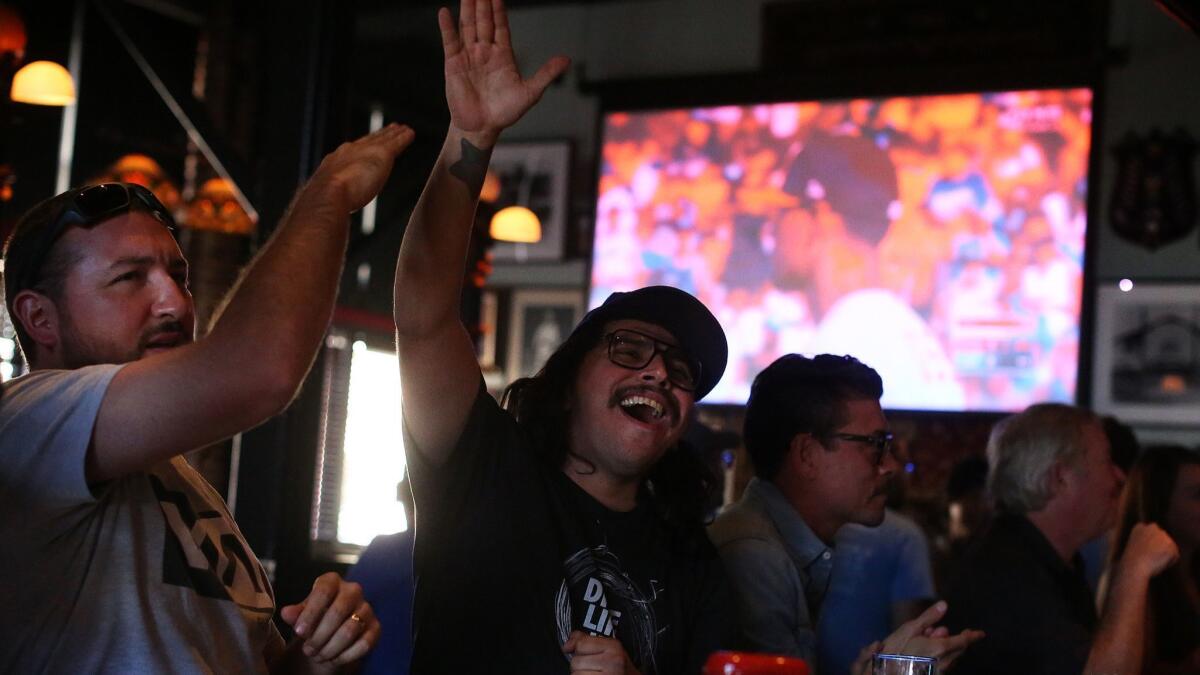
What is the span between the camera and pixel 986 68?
7.30 metres

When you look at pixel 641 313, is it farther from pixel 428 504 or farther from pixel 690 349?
pixel 428 504

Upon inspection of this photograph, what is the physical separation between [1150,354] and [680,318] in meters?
5.45

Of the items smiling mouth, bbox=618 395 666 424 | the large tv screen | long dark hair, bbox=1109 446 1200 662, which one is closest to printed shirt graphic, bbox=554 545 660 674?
smiling mouth, bbox=618 395 666 424

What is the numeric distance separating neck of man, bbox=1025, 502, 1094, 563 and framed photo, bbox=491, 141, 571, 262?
18.4 feet

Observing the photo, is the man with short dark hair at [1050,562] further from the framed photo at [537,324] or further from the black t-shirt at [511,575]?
the framed photo at [537,324]

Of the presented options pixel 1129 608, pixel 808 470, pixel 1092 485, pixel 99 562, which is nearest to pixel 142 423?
pixel 99 562

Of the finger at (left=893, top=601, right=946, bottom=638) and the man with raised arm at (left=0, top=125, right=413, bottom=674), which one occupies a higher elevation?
the man with raised arm at (left=0, top=125, right=413, bottom=674)

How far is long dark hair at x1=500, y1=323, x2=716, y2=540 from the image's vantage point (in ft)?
7.19

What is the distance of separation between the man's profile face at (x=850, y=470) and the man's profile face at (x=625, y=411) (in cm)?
62

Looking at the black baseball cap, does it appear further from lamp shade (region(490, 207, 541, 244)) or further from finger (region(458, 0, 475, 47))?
lamp shade (region(490, 207, 541, 244))

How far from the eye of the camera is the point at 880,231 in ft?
24.6

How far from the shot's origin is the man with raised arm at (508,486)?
1935mm

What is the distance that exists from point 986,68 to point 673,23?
208cm

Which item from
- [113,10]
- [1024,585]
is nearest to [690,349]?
[1024,585]
